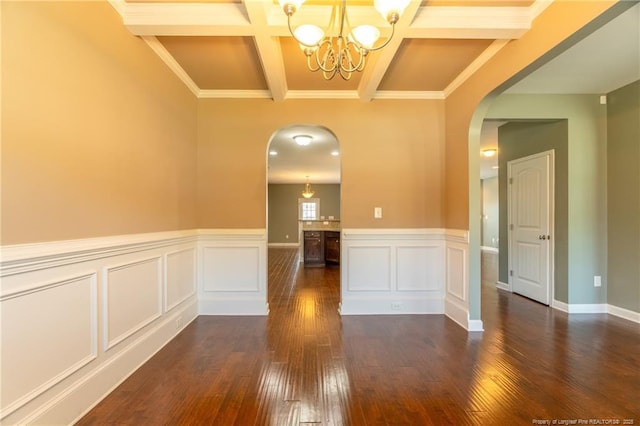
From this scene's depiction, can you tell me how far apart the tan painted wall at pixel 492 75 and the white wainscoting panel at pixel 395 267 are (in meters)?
0.42

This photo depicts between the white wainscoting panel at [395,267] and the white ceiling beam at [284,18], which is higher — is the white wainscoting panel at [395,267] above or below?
below

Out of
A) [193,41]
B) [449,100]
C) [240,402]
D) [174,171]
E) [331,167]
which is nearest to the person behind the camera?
[240,402]

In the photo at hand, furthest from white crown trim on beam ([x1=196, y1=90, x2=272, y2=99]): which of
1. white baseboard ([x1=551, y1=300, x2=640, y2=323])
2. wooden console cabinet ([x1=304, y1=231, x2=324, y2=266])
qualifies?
white baseboard ([x1=551, y1=300, x2=640, y2=323])

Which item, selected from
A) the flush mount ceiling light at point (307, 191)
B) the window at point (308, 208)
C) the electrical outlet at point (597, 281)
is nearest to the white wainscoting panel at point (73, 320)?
the electrical outlet at point (597, 281)

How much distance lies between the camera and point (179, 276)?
2.86 metres

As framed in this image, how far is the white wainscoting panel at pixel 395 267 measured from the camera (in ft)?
11.1

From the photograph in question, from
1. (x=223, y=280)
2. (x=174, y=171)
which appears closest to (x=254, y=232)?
(x=223, y=280)

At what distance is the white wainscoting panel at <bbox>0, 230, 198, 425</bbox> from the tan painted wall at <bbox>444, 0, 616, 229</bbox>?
303 centimetres

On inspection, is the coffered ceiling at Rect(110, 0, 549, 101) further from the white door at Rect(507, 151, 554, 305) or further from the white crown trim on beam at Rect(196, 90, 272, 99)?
the white door at Rect(507, 151, 554, 305)

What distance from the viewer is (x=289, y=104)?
3346mm

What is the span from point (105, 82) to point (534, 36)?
3014 millimetres

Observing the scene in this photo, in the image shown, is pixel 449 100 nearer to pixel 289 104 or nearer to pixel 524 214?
pixel 289 104

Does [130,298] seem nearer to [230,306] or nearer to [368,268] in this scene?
[230,306]

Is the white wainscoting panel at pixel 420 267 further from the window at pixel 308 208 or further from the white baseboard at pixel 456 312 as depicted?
the window at pixel 308 208
